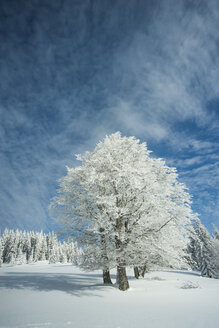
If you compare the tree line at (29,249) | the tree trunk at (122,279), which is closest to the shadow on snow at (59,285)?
the tree trunk at (122,279)

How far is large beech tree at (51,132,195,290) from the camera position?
1076cm

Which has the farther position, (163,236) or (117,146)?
(117,146)

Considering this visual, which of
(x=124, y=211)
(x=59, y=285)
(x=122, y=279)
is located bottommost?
(x=59, y=285)

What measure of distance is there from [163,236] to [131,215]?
2405mm

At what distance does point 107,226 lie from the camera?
430 inches

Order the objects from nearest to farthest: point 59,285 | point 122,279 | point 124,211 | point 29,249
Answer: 1. point 124,211
2. point 122,279
3. point 59,285
4. point 29,249

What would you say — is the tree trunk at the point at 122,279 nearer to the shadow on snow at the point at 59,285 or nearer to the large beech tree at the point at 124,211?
the large beech tree at the point at 124,211

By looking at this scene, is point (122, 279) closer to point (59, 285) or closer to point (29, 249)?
point (59, 285)

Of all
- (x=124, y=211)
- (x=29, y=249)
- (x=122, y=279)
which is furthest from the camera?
(x=29, y=249)

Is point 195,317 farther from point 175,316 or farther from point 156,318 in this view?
point 156,318

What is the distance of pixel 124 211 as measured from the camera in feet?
34.6

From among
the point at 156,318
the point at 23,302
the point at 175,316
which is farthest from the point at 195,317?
the point at 23,302

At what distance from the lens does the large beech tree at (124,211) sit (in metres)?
10.8

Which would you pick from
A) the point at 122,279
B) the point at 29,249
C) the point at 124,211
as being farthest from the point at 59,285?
the point at 29,249
